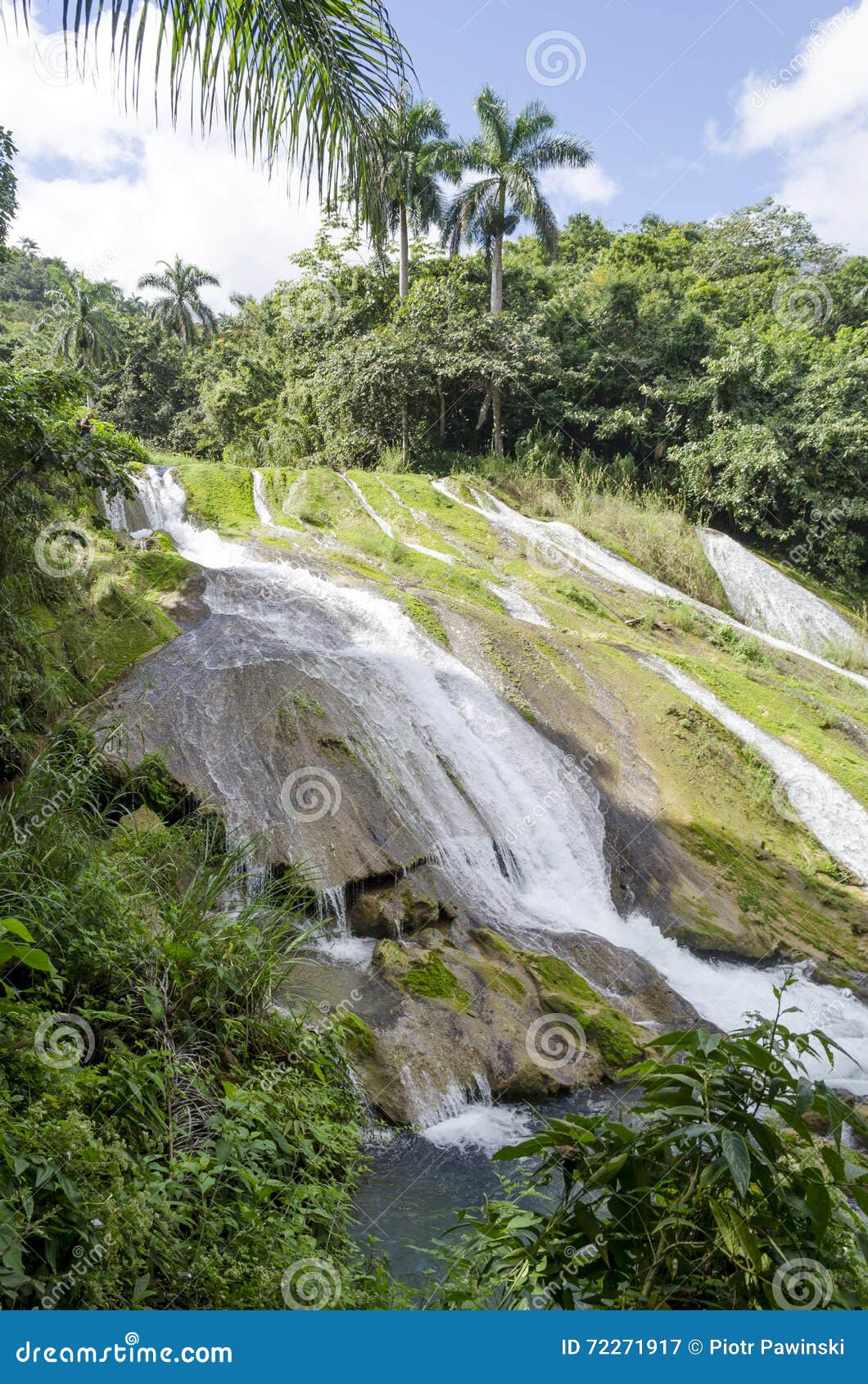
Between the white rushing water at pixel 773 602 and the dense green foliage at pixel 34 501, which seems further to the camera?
the white rushing water at pixel 773 602

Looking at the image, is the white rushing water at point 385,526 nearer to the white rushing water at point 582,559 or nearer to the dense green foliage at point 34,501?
the white rushing water at point 582,559

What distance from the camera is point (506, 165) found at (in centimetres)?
2822

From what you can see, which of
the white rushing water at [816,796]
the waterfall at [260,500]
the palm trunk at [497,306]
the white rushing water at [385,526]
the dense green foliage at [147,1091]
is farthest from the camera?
the palm trunk at [497,306]

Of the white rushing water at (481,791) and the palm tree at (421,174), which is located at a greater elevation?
the palm tree at (421,174)

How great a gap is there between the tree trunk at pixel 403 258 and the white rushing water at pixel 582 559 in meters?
12.0

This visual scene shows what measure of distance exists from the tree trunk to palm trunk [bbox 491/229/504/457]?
118 inches

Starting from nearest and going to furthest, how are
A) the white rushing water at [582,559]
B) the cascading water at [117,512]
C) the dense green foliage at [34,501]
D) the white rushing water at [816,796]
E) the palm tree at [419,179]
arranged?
the dense green foliage at [34,501]
the white rushing water at [816,796]
the cascading water at [117,512]
the white rushing water at [582,559]
the palm tree at [419,179]

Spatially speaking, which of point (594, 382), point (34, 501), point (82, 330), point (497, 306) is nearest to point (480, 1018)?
point (34, 501)

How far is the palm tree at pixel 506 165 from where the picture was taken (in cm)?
2808

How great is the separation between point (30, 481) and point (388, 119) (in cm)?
423

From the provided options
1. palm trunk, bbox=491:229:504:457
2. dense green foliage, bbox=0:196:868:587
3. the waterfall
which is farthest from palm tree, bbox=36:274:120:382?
the waterfall

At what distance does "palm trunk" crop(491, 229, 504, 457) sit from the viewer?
26656 millimetres

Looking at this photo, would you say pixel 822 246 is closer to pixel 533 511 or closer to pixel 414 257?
pixel 414 257

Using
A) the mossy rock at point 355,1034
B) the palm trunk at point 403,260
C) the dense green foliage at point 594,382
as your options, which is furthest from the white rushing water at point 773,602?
the mossy rock at point 355,1034
